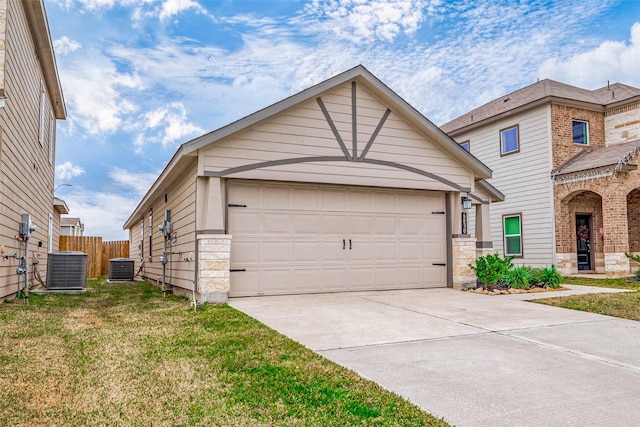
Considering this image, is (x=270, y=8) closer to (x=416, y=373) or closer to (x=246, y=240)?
(x=246, y=240)

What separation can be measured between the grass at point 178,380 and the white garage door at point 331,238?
9.78 ft

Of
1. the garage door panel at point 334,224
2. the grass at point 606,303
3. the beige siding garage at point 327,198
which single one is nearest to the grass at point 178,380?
the beige siding garage at point 327,198

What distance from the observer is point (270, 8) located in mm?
11555

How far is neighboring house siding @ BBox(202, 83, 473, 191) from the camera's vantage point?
8977 millimetres

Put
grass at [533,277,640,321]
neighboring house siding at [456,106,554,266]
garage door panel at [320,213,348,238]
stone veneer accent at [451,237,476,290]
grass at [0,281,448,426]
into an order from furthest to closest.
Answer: neighboring house siding at [456,106,554,266] → stone veneer accent at [451,237,476,290] → garage door panel at [320,213,348,238] → grass at [533,277,640,321] → grass at [0,281,448,426]

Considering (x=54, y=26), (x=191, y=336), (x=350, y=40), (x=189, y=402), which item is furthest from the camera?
(x=350, y=40)

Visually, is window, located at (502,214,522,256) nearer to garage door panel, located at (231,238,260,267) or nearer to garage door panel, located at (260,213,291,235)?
garage door panel, located at (260,213,291,235)

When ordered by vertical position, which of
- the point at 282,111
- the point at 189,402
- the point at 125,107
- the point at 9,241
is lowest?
the point at 189,402

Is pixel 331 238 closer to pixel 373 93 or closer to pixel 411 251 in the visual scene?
pixel 411 251

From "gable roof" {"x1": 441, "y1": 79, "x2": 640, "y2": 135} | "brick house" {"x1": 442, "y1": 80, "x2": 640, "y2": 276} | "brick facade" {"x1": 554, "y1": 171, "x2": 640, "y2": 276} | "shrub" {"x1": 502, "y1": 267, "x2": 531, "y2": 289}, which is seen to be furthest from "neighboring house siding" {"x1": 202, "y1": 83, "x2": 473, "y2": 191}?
"gable roof" {"x1": 441, "y1": 79, "x2": 640, "y2": 135}

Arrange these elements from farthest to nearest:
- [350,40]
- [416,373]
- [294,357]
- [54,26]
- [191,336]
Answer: [350,40] → [54,26] → [191,336] → [294,357] → [416,373]

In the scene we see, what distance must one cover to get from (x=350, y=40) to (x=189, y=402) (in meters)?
12.6

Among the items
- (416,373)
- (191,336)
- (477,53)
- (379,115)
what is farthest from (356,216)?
(477,53)

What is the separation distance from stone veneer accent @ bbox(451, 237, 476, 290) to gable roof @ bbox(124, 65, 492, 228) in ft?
5.71
